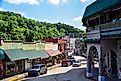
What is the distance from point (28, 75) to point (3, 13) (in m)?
107

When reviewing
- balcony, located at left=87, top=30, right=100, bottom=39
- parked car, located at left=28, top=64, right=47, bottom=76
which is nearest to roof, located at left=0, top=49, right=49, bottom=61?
parked car, located at left=28, top=64, right=47, bottom=76

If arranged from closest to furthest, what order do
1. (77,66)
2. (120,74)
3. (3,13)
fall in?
(120,74), (77,66), (3,13)

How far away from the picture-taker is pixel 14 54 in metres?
39.1

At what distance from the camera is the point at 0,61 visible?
36.8 meters

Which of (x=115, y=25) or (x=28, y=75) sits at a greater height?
(x=115, y=25)

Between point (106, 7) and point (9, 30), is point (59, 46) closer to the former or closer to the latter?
point (106, 7)

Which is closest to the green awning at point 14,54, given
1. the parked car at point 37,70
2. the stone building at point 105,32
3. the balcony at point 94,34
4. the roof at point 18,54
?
the roof at point 18,54

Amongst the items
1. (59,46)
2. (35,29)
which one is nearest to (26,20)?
(35,29)

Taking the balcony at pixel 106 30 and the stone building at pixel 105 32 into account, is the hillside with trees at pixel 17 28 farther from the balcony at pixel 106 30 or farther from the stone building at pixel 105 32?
the balcony at pixel 106 30

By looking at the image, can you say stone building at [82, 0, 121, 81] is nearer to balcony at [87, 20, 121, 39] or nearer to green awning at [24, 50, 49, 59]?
balcony at [87, 20, 121, 39]

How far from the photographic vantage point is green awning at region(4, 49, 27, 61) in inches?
1474

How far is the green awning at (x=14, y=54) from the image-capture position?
37450 mm

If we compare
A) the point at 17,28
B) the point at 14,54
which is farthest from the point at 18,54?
the point at 17,28

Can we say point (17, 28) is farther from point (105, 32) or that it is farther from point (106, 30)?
point (106, 30)
